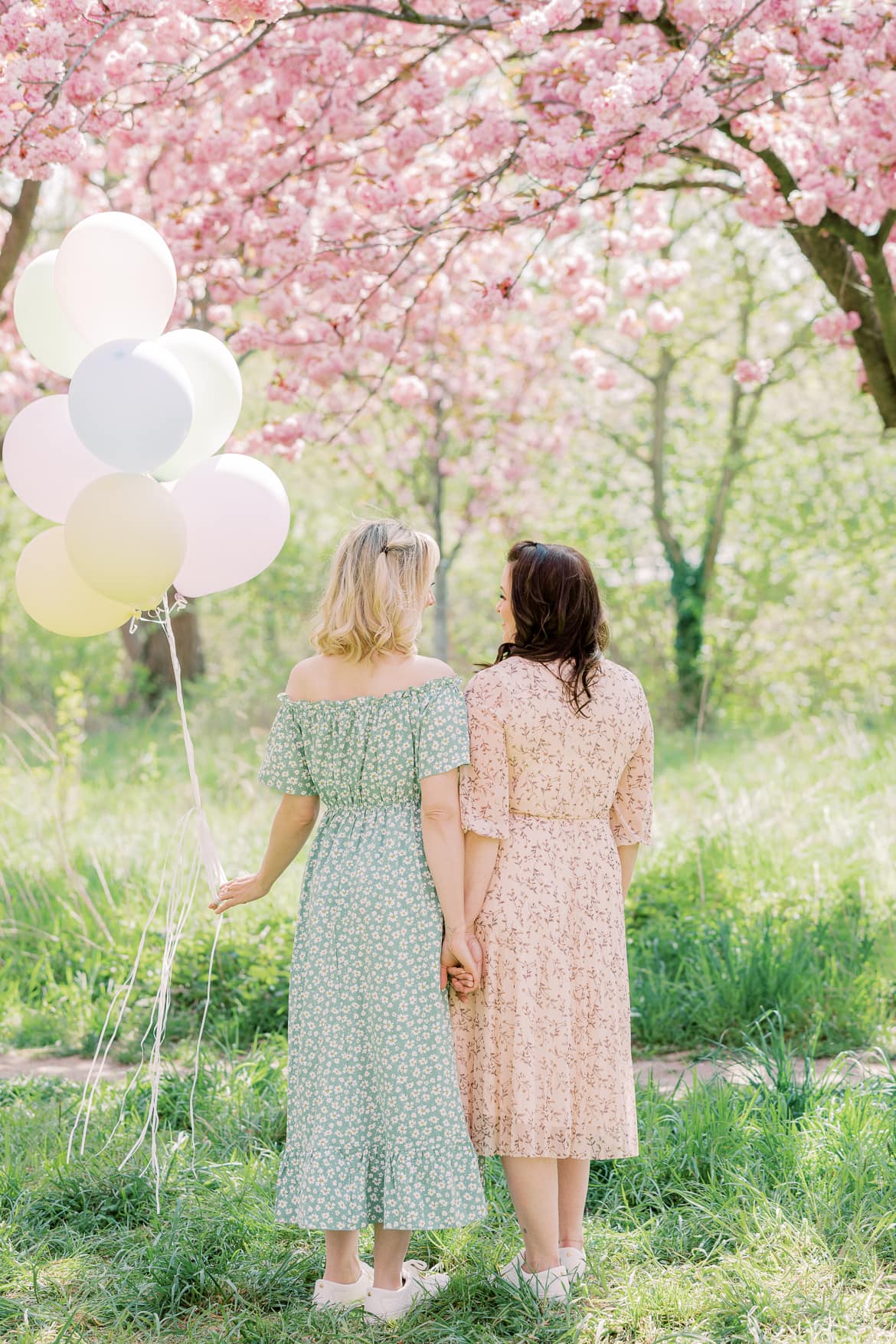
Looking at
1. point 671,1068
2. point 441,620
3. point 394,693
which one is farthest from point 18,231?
point 441,620

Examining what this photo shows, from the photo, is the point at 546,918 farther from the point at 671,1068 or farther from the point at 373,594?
the point at 671,1068

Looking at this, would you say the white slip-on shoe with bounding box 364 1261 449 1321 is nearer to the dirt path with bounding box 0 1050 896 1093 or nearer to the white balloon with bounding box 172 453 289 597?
the dirt path with bounding box 0 1050 896 1093

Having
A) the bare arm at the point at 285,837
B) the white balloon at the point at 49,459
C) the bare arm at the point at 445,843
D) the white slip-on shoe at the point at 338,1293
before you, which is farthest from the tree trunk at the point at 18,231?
the white slip-on shoe at the point at 338,1293

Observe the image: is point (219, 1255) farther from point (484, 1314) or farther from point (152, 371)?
point (152, 371)

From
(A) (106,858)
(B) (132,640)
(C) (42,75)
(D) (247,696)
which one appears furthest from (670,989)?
(B) (132,640)

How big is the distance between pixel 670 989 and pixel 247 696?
6481mm

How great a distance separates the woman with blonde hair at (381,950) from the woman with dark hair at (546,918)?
0.07 m

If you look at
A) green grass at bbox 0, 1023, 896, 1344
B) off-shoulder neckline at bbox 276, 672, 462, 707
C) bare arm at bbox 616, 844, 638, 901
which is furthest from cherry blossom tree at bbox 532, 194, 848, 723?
off-shoulder neckline at bbox 276, 672, 462, 707

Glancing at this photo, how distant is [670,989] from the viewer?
3.92 meters

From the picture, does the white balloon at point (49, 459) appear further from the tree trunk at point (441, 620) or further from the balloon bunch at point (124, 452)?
the tree trunk at point (441, 620)

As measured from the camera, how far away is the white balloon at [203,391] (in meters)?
2.66

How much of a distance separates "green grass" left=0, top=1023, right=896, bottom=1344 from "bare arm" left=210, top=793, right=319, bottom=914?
0.75 metres

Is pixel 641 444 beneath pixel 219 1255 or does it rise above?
above

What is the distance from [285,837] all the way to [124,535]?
2.31 ft
